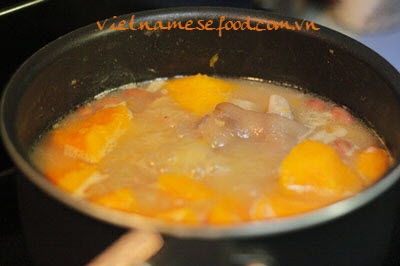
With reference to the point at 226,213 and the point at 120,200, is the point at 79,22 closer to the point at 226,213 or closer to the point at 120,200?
the point at 120,200

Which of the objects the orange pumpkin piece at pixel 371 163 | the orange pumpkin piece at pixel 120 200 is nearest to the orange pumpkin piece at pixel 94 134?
the orange pumpkin piece at pixel 120 200

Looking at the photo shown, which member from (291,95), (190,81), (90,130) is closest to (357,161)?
(291,95)

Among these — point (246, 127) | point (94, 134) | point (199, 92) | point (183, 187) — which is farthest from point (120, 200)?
point (199, 92)

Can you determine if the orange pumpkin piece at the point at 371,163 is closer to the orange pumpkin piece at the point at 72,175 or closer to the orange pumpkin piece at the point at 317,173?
the orange pumpkin piece at the point at 317,173

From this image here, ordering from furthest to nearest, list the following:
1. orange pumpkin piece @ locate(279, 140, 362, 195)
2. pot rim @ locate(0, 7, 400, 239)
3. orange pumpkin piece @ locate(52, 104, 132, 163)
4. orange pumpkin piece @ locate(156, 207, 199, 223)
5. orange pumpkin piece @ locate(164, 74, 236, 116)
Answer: orange pumpkin piece @ locate(164, 74, 236, 116)
orange pumpkin piece @ locate(52, 104, 132, 163)
orange pumpkin piece @ locate(279, 140, 362, 195)
orange pumpkin piece @ locate(156, 207, 199, 223)
pot rim @ locate(0, 7, 400, 239)

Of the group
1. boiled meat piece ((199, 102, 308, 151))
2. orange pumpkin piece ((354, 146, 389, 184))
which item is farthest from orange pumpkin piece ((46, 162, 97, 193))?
orange pumpkin piece ((354, 146, 389, 184))

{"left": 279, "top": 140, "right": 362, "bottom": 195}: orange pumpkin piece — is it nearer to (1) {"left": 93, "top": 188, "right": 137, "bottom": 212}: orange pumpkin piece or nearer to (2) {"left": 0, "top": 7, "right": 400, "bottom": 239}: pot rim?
(2) {"left": 0, "top": 7, "right": 400, "bottom": 239}: pot rim
